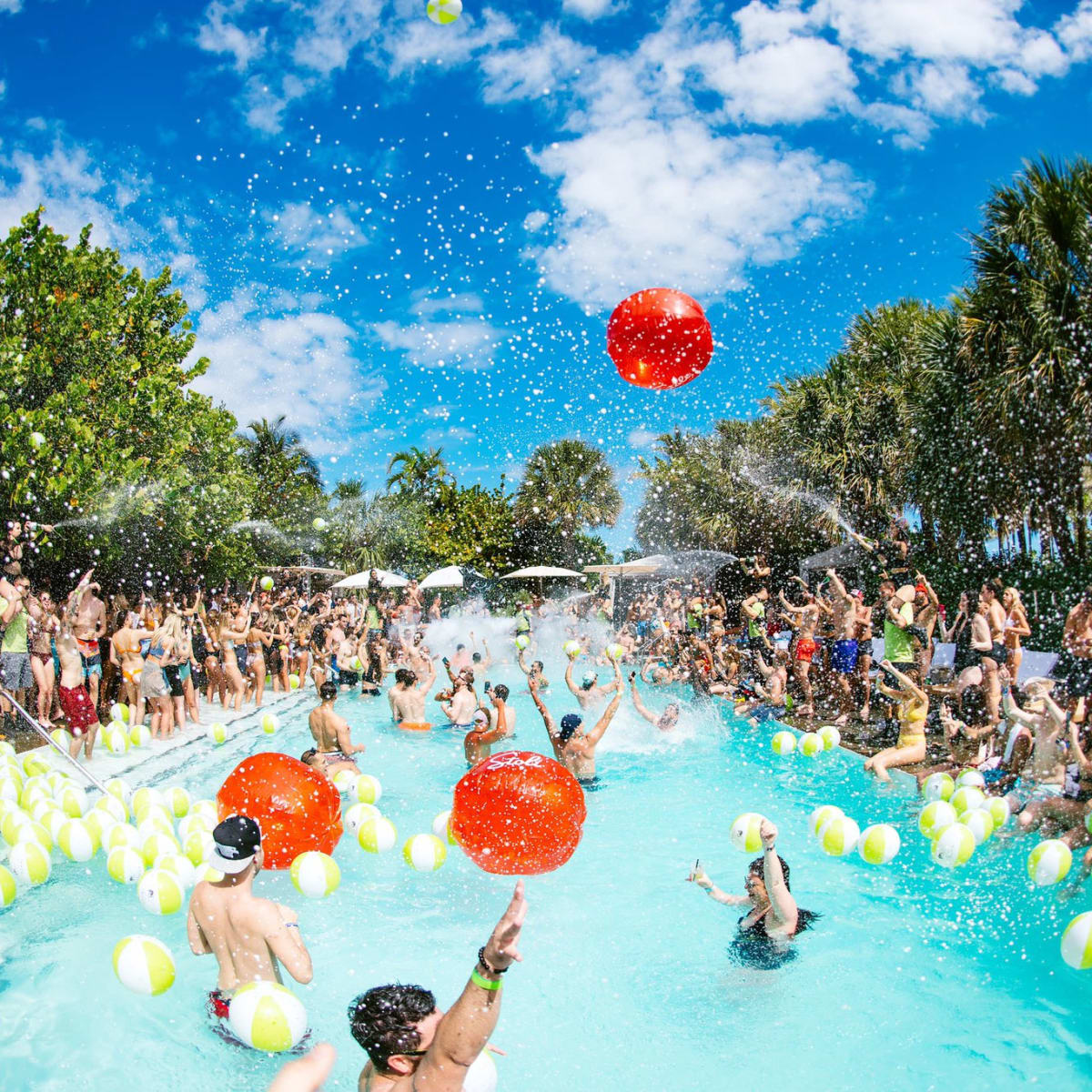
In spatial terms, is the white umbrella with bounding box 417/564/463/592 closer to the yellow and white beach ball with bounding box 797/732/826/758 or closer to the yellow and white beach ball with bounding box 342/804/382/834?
the yellow and white beach ball with bounding box 797/732/826/758

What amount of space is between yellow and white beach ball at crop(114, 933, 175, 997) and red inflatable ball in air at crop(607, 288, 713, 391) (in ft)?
15.5

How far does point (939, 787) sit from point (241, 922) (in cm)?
591

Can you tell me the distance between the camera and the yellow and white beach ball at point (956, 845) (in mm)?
5566

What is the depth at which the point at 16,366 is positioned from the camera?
13.1 m

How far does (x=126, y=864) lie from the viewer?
17.4ft

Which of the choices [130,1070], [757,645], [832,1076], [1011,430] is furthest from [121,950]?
[1011,430]

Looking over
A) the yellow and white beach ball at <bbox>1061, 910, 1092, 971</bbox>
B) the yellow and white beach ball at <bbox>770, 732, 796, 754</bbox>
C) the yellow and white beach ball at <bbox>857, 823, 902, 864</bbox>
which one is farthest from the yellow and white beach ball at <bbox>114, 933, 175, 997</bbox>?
the yellow and white beach ball at <bbox>770, 732, 796, 754</bbox>

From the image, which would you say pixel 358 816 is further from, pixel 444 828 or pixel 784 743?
pixel 784 743

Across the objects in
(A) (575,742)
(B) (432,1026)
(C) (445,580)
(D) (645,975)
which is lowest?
(D) (645,975)

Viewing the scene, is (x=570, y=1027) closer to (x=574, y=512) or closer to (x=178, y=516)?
(x=178, y=516)

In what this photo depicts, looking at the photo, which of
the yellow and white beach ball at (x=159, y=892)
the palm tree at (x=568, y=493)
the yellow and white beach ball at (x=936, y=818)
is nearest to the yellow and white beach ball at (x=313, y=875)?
the yellow and white beach ball at (x=159, y=892)

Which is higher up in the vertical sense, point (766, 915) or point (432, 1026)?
point (432, 1026)

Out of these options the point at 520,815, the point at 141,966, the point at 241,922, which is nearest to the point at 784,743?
the point at 520,815

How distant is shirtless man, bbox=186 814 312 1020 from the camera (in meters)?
3.56
